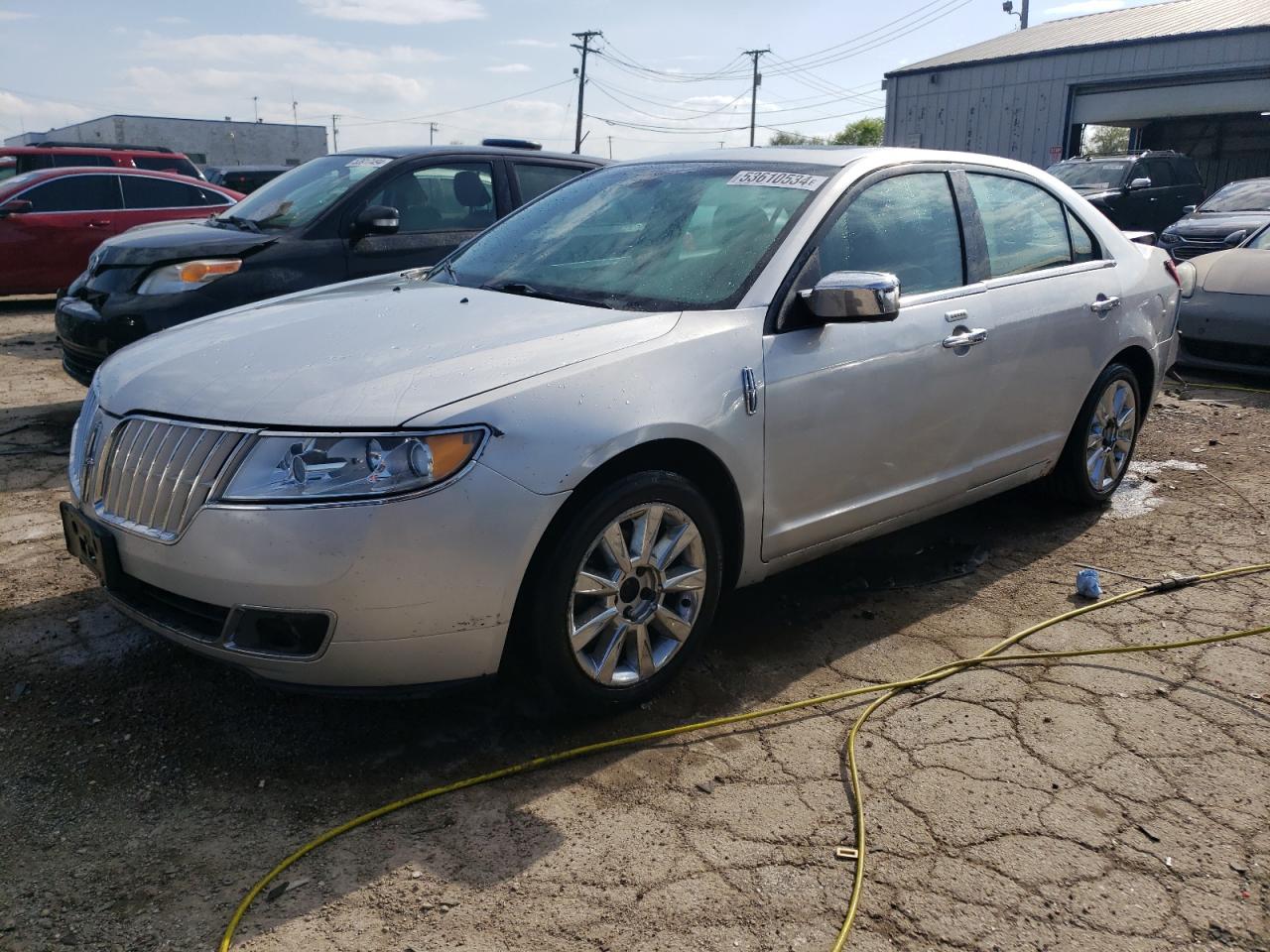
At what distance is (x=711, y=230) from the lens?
3.68 m

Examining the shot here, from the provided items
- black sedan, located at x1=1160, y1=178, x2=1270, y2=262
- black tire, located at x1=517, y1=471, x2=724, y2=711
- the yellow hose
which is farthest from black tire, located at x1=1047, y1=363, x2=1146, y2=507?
black sedan, located at x1=1160, y1=178, x2=1270, y2=262

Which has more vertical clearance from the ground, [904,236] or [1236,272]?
[904,236]

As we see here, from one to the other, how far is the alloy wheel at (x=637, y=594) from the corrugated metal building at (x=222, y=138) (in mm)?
59720

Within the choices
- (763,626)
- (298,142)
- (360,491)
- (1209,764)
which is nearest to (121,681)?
(360,491)

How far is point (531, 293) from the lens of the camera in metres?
3.65

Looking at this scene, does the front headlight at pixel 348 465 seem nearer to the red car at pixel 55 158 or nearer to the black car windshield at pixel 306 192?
the black car windshield at pixel 306 192

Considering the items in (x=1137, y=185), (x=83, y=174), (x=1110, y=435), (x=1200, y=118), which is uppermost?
(x=1200, y=118)

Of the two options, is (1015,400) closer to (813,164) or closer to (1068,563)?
(1068,563)

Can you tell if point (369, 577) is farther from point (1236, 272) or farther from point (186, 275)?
point (1236, 272)

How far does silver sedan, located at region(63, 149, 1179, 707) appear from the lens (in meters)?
2.67

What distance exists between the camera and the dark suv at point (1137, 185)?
1589 cm

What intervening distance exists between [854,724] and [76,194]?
1140cm

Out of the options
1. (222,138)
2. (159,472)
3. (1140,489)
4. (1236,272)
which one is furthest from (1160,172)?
(222,138)

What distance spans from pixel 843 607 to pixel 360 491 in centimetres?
212
